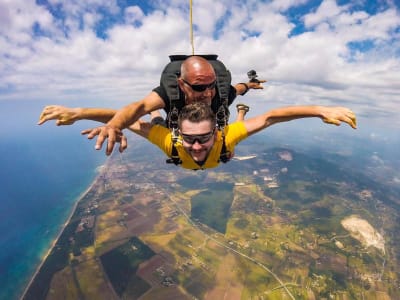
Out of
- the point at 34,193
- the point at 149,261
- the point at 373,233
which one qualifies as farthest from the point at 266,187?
the point at 34,193

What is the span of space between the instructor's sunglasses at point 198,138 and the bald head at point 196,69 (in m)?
1.05

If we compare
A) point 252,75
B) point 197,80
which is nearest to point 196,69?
point 197,80

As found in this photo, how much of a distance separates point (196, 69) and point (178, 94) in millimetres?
611

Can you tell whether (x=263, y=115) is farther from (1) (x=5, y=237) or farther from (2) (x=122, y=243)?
(1) (x=5, y=237)

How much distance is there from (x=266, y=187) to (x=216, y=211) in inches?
1336

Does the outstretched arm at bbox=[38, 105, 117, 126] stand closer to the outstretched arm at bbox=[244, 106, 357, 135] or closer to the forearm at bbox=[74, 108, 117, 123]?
the forearm at bbox=[74, 108, 117, 123]

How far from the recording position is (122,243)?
57438 millimetres

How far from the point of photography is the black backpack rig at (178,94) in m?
4.68

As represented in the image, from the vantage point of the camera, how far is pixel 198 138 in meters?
4.36

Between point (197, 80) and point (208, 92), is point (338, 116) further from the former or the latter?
point (197, 80)

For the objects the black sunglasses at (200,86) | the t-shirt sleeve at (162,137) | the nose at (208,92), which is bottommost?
the t-shirt sleeve at (162,137)

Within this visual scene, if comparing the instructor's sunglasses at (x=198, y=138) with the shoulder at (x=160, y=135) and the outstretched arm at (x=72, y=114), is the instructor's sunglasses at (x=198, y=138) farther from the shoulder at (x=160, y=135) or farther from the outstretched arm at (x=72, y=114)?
the outstretched arm at (x=72, y=114)

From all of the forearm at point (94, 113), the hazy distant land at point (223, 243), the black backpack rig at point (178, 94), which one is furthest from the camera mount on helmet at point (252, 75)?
the hazy distant land at point (223, 243)

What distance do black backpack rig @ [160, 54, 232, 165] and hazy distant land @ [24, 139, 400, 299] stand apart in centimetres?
4501
